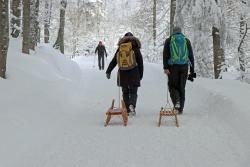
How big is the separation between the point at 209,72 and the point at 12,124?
1613 cm

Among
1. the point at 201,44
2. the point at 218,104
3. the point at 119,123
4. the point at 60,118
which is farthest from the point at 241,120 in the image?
the point at 201,44

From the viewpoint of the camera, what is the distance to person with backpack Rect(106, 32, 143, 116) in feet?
31.2

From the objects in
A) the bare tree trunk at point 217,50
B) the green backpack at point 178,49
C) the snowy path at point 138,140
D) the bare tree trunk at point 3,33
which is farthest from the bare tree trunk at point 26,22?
the bare tree trunk at point 217,50

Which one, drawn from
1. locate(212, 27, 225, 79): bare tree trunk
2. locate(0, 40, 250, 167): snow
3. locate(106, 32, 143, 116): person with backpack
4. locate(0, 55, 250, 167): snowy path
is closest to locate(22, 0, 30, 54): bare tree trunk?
locate(0, 40, 250, 167): snow

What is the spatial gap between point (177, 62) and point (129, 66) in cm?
112

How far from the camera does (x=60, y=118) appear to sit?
9.05 meters

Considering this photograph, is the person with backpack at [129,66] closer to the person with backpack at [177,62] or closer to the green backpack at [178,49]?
the person with backpack at [177,62]

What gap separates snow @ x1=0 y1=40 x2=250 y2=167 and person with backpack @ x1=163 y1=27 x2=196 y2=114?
56 cm

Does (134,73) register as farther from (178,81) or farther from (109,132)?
(109,132)

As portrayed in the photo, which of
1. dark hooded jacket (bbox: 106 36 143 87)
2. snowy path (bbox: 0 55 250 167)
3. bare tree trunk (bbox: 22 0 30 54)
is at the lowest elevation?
snowy path (bbox: 0 55 250 167)

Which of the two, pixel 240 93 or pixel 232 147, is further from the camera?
pixel 240 93

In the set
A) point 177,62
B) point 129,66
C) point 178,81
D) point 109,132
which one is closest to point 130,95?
point 129,66

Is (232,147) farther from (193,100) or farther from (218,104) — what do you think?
(193,100)

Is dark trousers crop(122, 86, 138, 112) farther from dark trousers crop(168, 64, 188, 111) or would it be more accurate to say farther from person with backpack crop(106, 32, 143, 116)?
dark trousers crop(168, 64, 188, 111)
